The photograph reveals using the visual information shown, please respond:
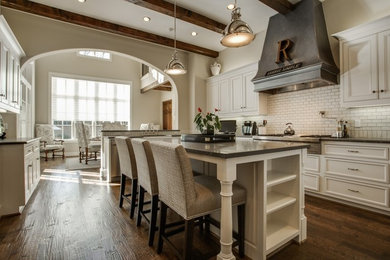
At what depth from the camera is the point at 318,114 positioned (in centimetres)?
351

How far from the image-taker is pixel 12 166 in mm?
2443

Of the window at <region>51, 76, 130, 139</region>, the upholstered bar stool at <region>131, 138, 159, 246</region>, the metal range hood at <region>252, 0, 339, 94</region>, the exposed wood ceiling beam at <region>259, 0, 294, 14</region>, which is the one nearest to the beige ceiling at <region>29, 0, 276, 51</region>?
the exposed wood ceiling beam at <region>259, 0, 294, 14</region>

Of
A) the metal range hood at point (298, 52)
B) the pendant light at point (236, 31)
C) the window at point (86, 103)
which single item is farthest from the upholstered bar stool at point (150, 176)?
the window at point (86, 103)

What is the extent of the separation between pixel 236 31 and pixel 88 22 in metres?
3.23

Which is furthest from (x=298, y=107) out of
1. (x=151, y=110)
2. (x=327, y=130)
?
(x=151, y=110)

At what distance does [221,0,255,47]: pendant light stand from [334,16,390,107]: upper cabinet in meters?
1.75

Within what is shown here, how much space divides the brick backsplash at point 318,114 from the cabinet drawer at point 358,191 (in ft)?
2.78

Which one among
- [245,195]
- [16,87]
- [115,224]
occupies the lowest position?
[115,224]

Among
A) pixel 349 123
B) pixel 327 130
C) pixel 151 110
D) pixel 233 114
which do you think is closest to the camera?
pixel 349 123

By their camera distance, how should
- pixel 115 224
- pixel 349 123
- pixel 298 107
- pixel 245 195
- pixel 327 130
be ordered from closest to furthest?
pixel 245 195 < pixel 115 224 < pixel 349 123 < pixel 327 130 < pixel 298 107

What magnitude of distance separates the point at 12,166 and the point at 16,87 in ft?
5.30

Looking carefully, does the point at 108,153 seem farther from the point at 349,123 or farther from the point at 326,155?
the point at 349,123

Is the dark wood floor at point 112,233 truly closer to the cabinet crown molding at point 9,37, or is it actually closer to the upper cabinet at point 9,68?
the upper cabinet at point 9,68

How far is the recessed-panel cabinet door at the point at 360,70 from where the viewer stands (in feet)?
8.64
